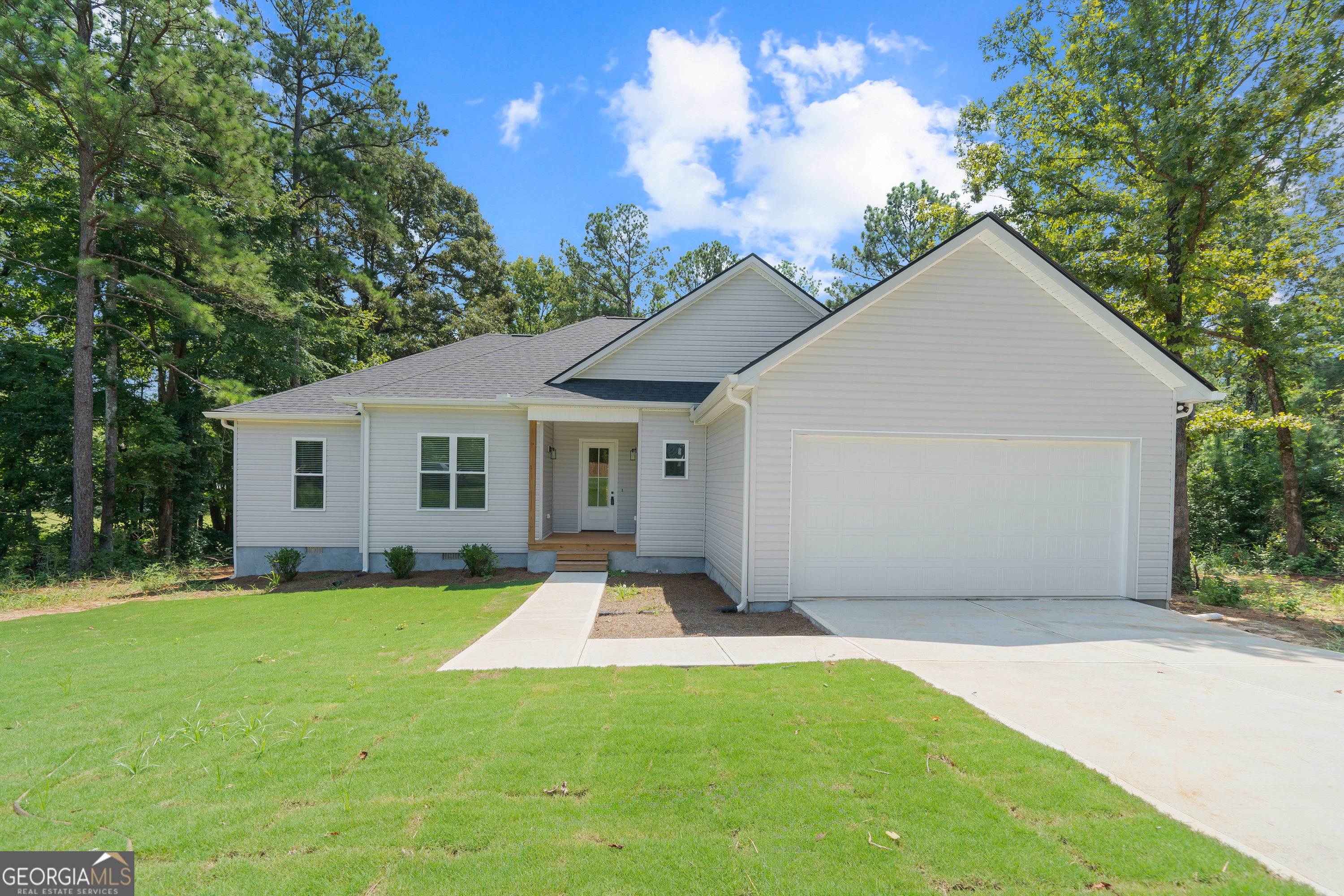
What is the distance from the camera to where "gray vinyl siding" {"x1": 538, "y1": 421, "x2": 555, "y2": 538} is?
1251cm

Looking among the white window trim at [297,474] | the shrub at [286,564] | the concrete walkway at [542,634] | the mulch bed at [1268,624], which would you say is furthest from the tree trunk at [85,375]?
the mulch bed at [1268,624]

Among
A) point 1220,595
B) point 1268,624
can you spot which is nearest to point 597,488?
point 1220,595

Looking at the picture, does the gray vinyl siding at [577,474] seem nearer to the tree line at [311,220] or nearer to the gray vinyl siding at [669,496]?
the gray vinyl siding at [669,496]

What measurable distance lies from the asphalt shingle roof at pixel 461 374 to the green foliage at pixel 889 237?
15.0 meters

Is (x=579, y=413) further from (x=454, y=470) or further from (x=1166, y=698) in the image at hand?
(x=1166, y=698)

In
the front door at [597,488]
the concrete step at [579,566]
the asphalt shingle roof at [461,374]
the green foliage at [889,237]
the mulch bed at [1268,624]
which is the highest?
the green foliage at [889,237]

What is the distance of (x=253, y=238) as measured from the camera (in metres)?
17.0

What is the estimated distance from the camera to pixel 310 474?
1244 cm

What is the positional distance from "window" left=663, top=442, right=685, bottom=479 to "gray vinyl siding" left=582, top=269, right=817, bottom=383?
1939mm

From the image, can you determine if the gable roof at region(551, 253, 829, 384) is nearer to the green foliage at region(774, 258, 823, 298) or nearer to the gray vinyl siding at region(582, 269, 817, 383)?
the gray vinyl siding at region(582, 269, 817, 383)

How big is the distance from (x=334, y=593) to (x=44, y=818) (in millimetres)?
7868

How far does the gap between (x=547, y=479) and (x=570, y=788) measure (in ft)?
35.6

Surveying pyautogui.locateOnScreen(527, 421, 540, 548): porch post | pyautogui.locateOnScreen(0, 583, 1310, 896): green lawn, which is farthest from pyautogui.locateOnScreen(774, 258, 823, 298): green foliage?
pyautogui.locateOnScreen(0, 583, 1310, 896): green lawn

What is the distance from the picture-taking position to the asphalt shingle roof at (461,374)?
480 inches
